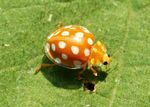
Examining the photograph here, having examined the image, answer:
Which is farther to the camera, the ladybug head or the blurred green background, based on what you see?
the ladybug head

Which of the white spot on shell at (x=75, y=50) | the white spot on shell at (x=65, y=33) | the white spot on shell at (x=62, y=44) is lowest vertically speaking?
the white spot on shell at (x=75, y=50)

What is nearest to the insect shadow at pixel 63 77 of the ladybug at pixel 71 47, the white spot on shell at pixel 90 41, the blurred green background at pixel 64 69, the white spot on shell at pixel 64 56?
the blurred green background at pixel 64 69

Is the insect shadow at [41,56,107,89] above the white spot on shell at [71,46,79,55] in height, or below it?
below

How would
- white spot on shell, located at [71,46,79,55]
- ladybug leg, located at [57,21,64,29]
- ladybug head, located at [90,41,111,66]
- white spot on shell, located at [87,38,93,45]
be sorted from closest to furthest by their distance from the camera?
1. white spot on shell, located at [71,46,79,55]
2. white spot on shell, located at [87,38,93,45]
3. ladybug head, located at [90,41,111,66]
4. ladybug leg, located at [57,21,64,29]

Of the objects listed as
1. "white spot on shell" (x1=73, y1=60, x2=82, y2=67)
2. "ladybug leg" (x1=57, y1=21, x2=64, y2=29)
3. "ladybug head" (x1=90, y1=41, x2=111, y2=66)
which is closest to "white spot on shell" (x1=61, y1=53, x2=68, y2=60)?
"white spot on shell" (x1=73, y1=60, x2=82, y2=67)

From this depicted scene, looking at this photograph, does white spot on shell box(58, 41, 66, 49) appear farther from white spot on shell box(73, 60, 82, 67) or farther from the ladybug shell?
white spot on shell box(73, 60, 82, 67)

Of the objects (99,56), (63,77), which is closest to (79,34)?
(99,56)

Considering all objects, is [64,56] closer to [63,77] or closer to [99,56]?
[63,77]

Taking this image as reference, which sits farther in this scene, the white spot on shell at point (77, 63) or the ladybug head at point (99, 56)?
the ladybug head at point (99, 56)

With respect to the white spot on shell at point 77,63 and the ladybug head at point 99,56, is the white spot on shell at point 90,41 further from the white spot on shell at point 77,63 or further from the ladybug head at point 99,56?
the white spot on shell at point 77,63
